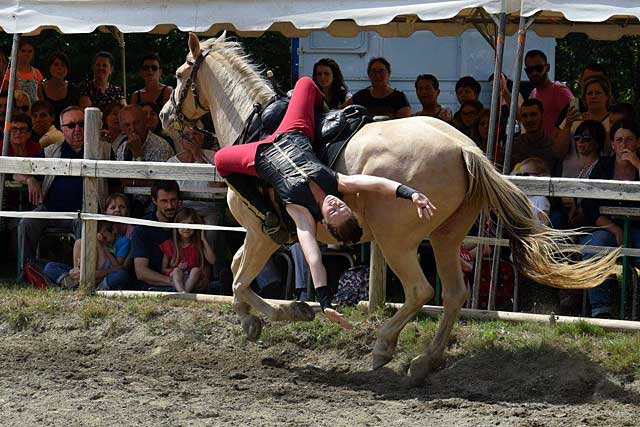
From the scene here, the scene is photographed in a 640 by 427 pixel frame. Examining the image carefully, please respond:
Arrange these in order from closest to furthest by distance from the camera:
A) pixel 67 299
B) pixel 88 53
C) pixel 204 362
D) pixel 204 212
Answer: pixel 204 362, pixel 67 299, pixel 204 212, pixel 88 53

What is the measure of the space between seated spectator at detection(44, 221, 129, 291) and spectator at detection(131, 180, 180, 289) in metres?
0.16

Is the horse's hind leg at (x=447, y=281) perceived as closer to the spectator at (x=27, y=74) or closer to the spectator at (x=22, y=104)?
the spectator at (x=22, y=104)

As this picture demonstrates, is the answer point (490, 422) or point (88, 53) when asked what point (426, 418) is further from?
point (88, 53)

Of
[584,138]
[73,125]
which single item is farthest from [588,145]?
[73,125]

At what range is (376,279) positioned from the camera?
745 centimetres

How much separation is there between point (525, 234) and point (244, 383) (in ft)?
6.09

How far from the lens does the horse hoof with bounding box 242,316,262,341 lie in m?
6.95

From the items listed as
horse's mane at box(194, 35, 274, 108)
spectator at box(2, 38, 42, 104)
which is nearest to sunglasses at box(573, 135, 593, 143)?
horse's mane at box(194, 35, 274, 108)

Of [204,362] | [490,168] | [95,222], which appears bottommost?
[204,362]

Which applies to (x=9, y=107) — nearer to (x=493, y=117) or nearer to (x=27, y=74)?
(x=27, y=74)

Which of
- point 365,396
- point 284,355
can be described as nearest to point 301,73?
point 284,355

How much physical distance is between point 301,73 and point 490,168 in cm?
720

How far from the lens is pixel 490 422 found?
537 centimetres

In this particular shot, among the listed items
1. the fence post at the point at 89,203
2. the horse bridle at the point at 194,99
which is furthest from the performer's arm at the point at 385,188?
the fence post at the point at 89,203
